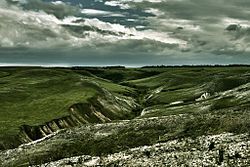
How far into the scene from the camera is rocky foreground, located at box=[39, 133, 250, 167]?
140 feet

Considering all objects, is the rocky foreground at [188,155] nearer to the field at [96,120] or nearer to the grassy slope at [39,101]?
the field at [96,120]

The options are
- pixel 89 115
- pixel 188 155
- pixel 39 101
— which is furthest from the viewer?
pixel 39 101

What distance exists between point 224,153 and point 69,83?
145163 mm

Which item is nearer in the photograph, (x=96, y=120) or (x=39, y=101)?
(x=96, y=120)

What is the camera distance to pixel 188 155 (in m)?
45.8

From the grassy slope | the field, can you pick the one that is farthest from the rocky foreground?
the grassy slope

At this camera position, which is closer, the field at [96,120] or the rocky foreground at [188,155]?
the rocky foreground at [188,155]

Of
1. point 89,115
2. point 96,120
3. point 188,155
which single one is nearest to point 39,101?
point 89,115

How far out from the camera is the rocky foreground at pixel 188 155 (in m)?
42.8

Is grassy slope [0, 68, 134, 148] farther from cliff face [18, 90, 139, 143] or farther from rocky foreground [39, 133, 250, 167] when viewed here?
rocky foreground [39, 133, 250, 167]

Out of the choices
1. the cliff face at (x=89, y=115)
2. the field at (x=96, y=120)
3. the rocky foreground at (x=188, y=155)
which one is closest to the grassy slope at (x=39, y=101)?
the field at (x=96, y=120)

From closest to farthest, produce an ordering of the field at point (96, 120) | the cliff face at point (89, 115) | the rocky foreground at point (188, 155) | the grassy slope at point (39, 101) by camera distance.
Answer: the rocky foreground at point (188, 155) < the field at point (96, 120) < the cliff face at point (89, 115) < the grassy slope at point (39, 101)

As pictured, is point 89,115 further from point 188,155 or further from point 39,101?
point 188,155

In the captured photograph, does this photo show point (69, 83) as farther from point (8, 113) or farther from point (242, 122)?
point (242, 122)
